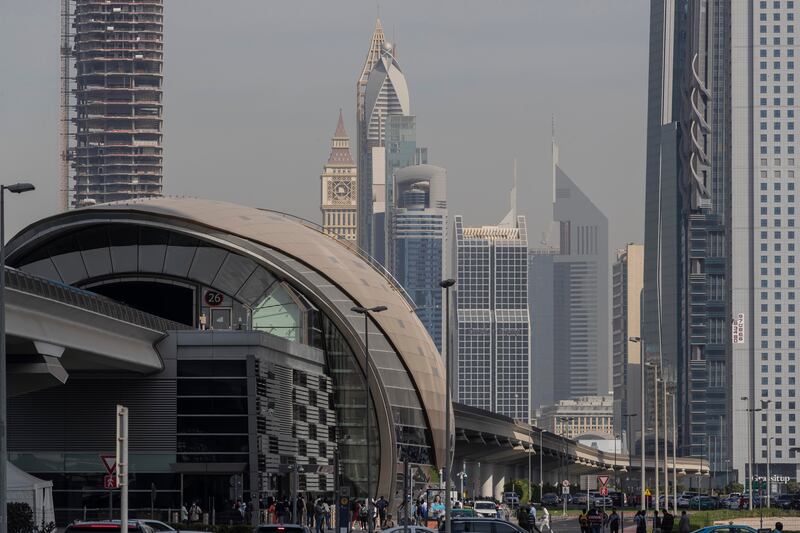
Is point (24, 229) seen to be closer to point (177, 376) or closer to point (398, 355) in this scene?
point (177, 376)

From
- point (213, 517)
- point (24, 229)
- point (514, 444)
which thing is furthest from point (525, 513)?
point (514, 444)

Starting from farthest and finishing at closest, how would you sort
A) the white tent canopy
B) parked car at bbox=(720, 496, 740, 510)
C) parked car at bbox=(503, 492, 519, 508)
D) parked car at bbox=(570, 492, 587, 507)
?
parked car at bbox=(503, 492, 519, 508)
parked car at bbox=(570, 492, 587, 507)
parked car at bbox=(720, 496, 740, 510)
the white tent canopy

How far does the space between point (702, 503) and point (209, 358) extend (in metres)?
55.1

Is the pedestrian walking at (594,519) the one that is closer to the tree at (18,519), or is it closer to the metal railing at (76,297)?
the metal railing at (76,297)

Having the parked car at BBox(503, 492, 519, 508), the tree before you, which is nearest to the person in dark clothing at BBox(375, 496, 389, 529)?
the tree

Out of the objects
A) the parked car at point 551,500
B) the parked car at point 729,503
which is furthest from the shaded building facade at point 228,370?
the parked car at point 551,500

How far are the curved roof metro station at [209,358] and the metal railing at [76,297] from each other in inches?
4.9

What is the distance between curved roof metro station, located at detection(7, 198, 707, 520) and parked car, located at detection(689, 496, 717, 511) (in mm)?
24488

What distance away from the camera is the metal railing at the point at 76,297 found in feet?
199

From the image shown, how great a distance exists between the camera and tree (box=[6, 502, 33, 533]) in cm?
4981

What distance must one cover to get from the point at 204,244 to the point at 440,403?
23.4 metres

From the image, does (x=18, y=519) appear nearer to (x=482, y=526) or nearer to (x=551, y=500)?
(x=482, y=526)

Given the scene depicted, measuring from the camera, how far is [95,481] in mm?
81000

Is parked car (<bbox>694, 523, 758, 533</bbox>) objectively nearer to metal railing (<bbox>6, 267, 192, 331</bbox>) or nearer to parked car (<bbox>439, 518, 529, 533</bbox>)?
parked car (<bbox>439, 518, 529, 533</bbox>)
